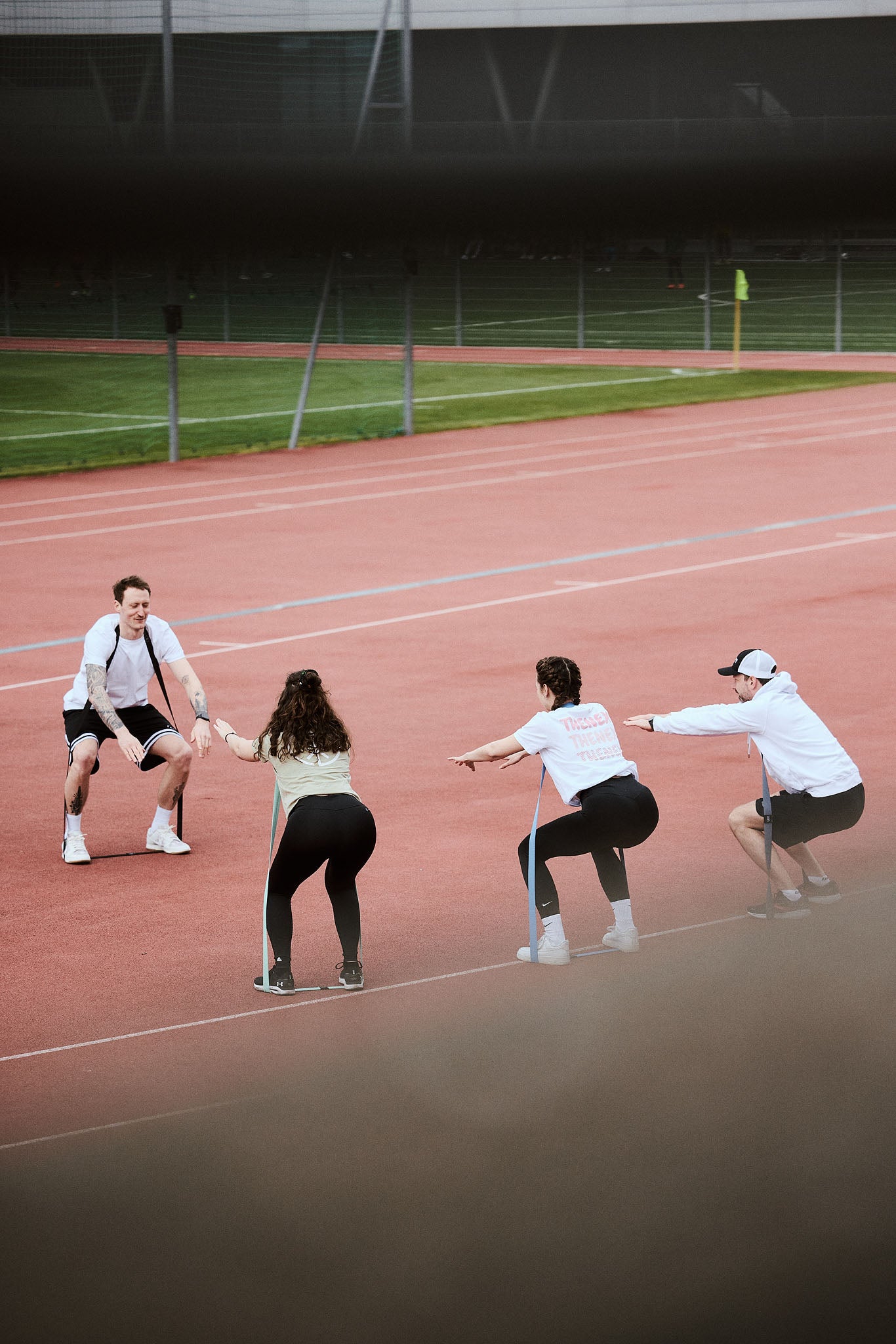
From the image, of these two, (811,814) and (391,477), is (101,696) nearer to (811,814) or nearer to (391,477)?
(811,814)

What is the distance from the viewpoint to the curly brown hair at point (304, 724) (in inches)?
288

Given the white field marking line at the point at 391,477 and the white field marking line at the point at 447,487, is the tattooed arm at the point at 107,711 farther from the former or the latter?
the white field marking line at the point at 391,477

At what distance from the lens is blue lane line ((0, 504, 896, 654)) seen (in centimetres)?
1639

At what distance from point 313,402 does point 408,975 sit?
93.5 ft

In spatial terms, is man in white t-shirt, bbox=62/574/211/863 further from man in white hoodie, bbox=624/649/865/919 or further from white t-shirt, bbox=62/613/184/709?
man in white hoodie, bbox=624/649/865/919

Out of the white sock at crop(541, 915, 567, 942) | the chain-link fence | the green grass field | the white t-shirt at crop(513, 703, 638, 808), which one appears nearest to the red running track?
the white sock at crop(541, 915, 567, 942)

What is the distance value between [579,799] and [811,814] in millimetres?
1109

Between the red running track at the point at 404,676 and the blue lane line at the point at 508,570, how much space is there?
0.10 meters

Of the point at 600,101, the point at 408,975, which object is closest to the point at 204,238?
the point at 600,101

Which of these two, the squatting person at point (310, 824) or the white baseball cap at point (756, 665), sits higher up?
the white baseball cap at point (756, 665)

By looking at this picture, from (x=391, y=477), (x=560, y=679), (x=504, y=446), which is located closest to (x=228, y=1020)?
(x=560, y=679)

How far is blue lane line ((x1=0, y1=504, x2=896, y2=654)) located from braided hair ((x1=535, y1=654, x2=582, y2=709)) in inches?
331

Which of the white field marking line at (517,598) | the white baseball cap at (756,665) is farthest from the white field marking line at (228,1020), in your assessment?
the white field marking line at (517,598)

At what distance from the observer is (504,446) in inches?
1161
